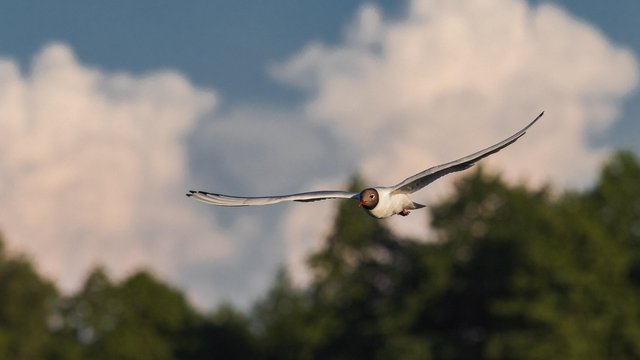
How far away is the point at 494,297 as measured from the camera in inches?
4481

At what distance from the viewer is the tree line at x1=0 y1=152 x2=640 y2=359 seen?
9400cm

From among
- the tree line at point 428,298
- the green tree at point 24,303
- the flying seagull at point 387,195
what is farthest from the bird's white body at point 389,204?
the green tree at point 24,303

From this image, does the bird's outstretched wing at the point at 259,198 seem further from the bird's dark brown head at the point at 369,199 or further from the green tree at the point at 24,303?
the green tree at the point at 24,303

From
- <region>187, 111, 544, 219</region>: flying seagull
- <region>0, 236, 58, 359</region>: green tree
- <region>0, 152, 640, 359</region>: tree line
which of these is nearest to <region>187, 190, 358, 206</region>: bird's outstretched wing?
<region>187, 111, 544, 219</region>: flying seagull

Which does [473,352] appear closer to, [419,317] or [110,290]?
[419,317]

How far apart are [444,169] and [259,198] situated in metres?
3.98

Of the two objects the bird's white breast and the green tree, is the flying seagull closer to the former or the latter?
the bird's white breast

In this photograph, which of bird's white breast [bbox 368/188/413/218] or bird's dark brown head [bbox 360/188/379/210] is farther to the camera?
bird's white breast [bbox 368/188/413/218]

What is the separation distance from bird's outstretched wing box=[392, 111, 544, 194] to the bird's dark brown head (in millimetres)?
617

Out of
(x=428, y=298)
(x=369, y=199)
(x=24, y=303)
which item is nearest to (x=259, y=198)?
(x=369, y=199)

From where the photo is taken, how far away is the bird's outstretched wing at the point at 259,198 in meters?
33.0

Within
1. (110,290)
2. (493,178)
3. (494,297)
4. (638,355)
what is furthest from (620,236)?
(110,290)

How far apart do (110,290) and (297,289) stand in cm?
1642

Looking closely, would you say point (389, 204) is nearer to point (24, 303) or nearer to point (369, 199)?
point (369, 199)
